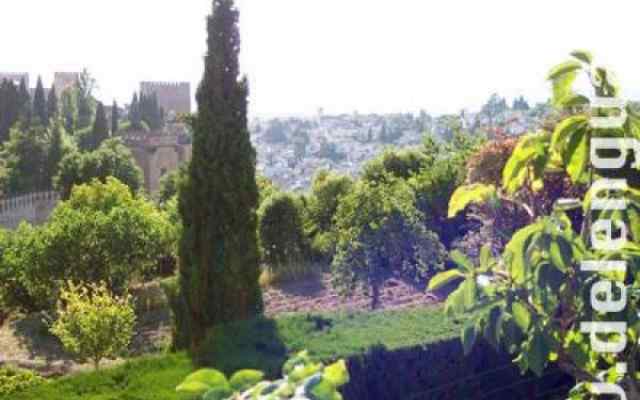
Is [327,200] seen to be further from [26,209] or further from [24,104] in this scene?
[24,104]

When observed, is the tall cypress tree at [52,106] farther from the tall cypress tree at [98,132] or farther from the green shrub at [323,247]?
the green shrub at [323,247]

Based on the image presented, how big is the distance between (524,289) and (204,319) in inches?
211

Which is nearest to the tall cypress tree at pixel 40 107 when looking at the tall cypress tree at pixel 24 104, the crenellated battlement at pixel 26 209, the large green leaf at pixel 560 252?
the tall cypress tree at pixel 24 104

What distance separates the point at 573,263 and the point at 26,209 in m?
25.9

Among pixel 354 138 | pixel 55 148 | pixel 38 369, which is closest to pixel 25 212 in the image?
pixel 55 148

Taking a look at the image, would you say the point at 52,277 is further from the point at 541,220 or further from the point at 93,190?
the point at 541,220

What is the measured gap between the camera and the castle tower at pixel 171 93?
2008 inches

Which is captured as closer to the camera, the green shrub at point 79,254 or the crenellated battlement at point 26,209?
the green shrub at point 79,254

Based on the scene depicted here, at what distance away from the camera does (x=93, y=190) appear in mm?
14828

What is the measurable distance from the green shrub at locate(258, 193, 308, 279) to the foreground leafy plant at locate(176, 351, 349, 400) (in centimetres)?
1108

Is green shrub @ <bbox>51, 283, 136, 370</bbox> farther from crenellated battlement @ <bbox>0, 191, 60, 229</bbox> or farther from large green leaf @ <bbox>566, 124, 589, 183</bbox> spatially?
crenellated battlement @ <bbox>0, 191, 60, 229</bbox>

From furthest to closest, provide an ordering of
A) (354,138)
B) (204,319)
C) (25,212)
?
1. (354,138)
2. (25,212)
3. (204,319)

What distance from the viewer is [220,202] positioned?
7.47 metres

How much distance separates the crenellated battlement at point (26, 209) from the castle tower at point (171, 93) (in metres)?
25.0
